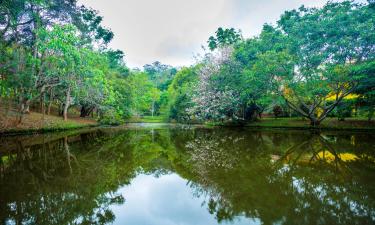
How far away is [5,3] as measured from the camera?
14406 millimetres

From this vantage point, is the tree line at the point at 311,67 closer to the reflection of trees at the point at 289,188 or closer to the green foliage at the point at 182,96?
the green foliage at the point at 182,96

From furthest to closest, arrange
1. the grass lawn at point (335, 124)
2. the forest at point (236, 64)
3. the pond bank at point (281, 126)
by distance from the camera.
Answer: the grass lawn at point (335, 124) < the pond bank at point (281, 126) < the forest at point (236, 64)

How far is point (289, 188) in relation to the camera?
5855mm

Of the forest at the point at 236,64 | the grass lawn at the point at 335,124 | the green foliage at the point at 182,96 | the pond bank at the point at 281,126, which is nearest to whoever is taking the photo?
the forest at the point at 236,64

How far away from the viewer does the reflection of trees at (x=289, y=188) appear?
441cm

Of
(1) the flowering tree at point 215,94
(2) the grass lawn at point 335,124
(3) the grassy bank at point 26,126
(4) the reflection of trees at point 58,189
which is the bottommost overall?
(4) the reflection of trees at point 58,189

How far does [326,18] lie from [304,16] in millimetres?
2055

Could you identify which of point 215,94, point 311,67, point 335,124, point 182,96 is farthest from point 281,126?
point 182,96

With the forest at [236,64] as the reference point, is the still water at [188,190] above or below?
below

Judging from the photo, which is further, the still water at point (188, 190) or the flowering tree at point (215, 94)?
the flowering tree at point (215, 94)

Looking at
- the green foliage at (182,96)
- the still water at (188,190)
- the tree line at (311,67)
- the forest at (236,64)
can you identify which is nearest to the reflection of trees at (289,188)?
the still water at (188,190)

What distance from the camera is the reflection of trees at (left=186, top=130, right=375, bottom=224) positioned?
174 inches

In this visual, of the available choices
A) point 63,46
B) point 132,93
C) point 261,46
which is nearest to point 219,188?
point 63,46

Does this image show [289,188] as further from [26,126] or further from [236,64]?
[236,64]
